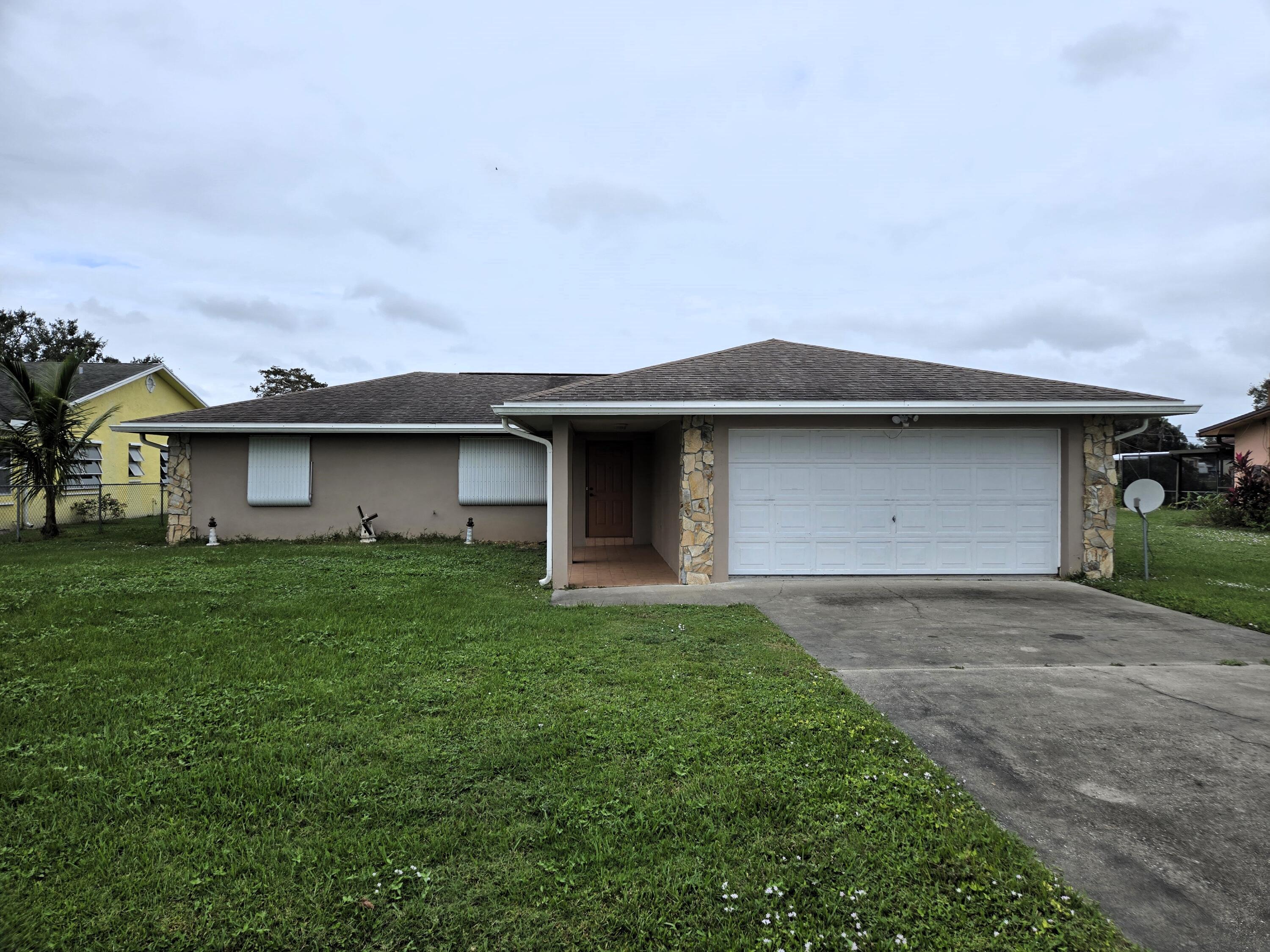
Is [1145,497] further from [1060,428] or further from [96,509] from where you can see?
[96,509]

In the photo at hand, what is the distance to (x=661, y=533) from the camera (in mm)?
11633

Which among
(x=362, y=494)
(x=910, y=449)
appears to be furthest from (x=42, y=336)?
(x=910, y=449)

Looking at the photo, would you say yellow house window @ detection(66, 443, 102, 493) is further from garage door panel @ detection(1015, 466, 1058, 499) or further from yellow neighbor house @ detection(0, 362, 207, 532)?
garage door panel @ detection(1015, 466, 1058, 499)

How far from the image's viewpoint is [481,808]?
114 inches

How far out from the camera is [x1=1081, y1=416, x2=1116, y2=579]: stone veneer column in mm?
9070

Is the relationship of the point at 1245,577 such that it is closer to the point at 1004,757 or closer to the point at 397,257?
the point at 1004,757

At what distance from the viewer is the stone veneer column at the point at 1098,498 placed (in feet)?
29.8

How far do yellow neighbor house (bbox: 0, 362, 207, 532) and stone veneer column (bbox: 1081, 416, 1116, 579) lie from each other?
19.2 metres

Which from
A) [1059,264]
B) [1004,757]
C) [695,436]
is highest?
[1059,264]

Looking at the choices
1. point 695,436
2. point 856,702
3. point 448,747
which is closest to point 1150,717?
point 856,702

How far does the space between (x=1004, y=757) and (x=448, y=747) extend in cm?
308

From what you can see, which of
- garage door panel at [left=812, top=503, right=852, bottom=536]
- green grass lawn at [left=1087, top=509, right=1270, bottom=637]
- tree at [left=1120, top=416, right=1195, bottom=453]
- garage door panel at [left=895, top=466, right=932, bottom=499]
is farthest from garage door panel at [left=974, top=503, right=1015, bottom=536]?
tree at [left=1120, top=416, right=1195, bottom=453]

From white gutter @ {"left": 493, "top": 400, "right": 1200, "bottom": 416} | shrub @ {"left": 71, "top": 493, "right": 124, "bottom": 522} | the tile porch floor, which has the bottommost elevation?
the tile porch floor

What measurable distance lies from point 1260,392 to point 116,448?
5678cm
